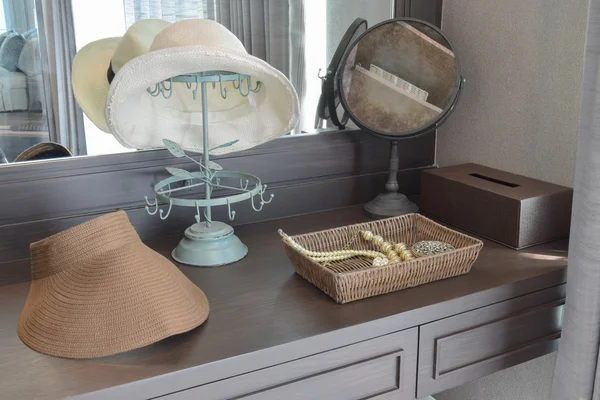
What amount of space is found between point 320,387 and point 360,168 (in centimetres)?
70

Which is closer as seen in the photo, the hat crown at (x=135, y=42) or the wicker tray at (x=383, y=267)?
the wicker tray at (x=383, y=267)

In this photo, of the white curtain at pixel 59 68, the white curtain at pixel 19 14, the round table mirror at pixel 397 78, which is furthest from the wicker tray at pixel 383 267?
the white curtain at pixel 19 14

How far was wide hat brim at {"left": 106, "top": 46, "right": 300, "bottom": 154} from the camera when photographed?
951mm

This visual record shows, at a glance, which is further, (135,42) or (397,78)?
(397,78)

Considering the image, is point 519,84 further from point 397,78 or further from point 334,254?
point 334,254

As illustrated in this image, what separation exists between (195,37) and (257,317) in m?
0.46

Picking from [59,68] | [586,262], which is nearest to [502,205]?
[586,262]

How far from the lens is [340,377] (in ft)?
3.00

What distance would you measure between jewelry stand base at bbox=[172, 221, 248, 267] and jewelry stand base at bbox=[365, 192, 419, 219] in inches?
15.1

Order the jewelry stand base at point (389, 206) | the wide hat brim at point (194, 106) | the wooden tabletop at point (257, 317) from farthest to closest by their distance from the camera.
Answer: the jewelry stand base at point (389, 206)
the wide hat brim at point (194, 106)
the wooden tabletop at point (257, 317)

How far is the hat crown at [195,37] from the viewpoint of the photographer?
0.96 m

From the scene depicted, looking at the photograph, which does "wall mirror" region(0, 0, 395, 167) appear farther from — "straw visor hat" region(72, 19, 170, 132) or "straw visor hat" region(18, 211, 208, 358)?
"straw visor hat" region(18, 211, 208, 358)

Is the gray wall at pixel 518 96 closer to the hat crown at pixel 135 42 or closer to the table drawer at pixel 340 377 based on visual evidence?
the table drawer at pixel 340 377

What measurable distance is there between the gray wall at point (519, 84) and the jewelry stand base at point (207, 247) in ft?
2.28
